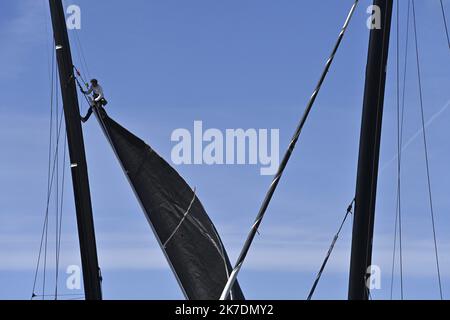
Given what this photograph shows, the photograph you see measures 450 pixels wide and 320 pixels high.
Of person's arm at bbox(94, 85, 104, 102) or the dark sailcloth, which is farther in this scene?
the dark sailcloth

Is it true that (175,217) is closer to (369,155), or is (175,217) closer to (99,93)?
(99,93)

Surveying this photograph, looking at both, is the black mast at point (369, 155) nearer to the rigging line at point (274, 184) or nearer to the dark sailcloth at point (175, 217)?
the rigging line at point (274, 184)

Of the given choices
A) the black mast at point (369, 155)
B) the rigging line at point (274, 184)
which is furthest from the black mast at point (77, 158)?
the rigging line at point (274, 184)

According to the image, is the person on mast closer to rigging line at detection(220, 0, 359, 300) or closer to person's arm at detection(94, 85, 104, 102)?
person's arm at detection(94, 85, 104, 102)

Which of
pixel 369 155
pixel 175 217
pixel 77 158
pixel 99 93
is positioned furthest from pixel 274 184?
pixel 175 217

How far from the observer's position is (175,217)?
904 inches

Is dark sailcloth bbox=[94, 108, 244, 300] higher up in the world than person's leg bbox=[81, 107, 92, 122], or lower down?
lower down

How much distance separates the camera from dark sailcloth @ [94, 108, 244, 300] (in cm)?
2238

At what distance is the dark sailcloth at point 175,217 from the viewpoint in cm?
2238

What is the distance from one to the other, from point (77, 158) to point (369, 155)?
22.5ft

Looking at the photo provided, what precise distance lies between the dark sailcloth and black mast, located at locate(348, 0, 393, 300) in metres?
4.83

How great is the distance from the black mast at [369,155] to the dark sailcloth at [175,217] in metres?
4.83

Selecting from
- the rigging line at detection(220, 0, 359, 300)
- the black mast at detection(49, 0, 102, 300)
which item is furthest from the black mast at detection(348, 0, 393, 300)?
the black mast at detection(49, 0, 102, 300)
